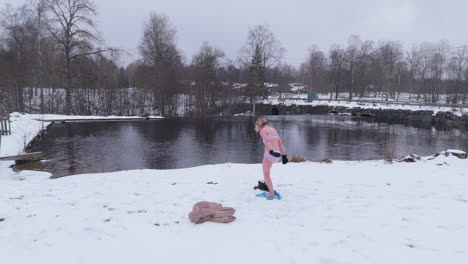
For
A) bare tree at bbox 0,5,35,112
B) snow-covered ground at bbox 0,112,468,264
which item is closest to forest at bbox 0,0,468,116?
bare tree at bbox 0,5,35,112

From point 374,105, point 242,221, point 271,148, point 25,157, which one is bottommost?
point 25,157

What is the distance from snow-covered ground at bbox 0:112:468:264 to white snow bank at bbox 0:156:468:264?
0.6 inches

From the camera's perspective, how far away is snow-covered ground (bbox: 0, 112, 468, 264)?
342 cm

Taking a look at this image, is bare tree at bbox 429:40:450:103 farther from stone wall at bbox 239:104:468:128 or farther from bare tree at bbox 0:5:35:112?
bare tree at bbox 0:5:35:112

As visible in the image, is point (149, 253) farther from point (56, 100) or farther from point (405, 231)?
point (56, 100)

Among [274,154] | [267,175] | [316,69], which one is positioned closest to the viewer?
[274,154]

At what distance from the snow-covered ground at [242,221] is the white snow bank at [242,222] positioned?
1cm

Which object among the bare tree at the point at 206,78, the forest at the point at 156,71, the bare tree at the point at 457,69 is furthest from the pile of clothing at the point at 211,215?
the bare tree at the point at 457,69

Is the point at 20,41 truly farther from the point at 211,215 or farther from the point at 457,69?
the point at 457,69

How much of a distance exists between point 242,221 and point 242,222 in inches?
1.7

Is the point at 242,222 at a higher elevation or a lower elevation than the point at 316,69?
lower

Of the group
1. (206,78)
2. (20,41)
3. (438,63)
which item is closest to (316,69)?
(438,63)

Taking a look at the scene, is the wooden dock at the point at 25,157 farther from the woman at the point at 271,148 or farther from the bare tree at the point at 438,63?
the bare tree at the point at 438,63

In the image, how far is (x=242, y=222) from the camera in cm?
442
